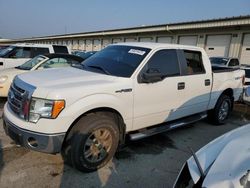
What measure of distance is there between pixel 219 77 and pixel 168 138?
1.96 meters

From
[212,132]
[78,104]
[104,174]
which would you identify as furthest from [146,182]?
[212,132]

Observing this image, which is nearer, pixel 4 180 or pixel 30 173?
pixel 4 180

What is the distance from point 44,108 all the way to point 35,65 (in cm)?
475

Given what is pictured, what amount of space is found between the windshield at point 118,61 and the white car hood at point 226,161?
1927 mm

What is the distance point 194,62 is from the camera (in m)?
5.14

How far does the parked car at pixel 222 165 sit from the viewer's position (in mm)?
1676

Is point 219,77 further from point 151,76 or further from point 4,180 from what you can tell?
point 4,180

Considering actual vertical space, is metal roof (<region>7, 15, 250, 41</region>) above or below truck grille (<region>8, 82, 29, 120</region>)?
above

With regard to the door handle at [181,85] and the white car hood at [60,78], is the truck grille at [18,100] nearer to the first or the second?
the white car hood at [60,78]

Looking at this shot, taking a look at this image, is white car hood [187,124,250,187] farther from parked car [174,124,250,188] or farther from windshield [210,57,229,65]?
windshield [210,57,229,65]

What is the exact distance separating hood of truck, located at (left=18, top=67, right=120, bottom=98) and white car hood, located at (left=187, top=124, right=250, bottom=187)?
1.77m

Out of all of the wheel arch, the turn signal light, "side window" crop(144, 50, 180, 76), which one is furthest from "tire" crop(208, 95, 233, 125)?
the turn signal light

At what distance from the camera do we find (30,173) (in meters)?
3.37

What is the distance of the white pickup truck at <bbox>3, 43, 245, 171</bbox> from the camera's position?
3.09 metres
